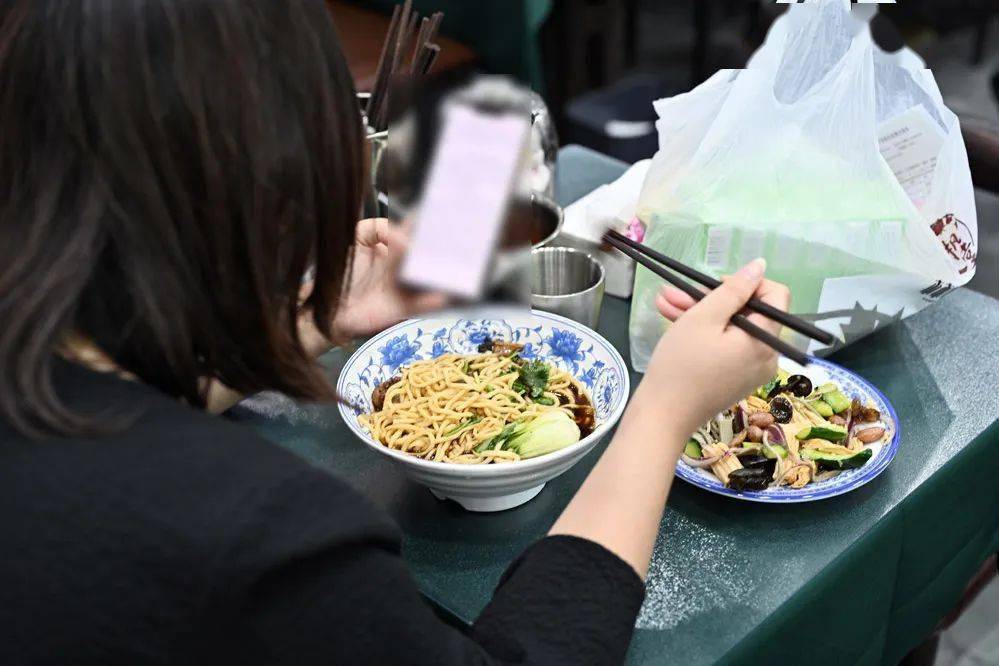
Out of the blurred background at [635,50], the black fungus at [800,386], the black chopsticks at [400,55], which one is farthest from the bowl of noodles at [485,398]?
the blurred background at [635,50]

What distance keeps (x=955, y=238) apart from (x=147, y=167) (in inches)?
36.9

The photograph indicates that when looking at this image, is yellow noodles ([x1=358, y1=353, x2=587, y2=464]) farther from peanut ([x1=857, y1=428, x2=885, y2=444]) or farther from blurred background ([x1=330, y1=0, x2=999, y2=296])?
blurred background ([x1=330, y1=0, x2=999, y2=296])

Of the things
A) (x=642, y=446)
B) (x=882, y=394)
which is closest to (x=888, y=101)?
(x=882, y=394)

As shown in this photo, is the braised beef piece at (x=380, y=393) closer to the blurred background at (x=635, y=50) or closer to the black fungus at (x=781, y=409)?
the black fungus at (x=781, y=409)

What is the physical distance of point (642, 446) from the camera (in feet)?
2.70

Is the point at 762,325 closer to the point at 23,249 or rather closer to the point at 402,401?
the point at 402,401

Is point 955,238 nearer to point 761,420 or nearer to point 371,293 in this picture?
point 761,420

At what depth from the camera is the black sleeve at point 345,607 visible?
595 millimetres

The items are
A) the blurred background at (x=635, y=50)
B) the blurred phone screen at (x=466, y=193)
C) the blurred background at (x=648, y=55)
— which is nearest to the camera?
the blurred phone screen at (x=466, y=193)

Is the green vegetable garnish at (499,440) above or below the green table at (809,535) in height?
above

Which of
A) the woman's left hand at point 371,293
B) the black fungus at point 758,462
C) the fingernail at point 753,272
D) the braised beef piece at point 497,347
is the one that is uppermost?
the fingernail at point 753,272

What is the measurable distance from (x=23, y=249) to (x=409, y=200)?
0.93 feet

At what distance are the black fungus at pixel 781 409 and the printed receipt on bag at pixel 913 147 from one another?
0.32 m

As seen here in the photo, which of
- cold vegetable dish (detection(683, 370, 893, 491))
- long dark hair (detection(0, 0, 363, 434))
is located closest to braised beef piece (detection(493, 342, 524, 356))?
cold vegetable dish (detection(683, 370, 893, 491))
